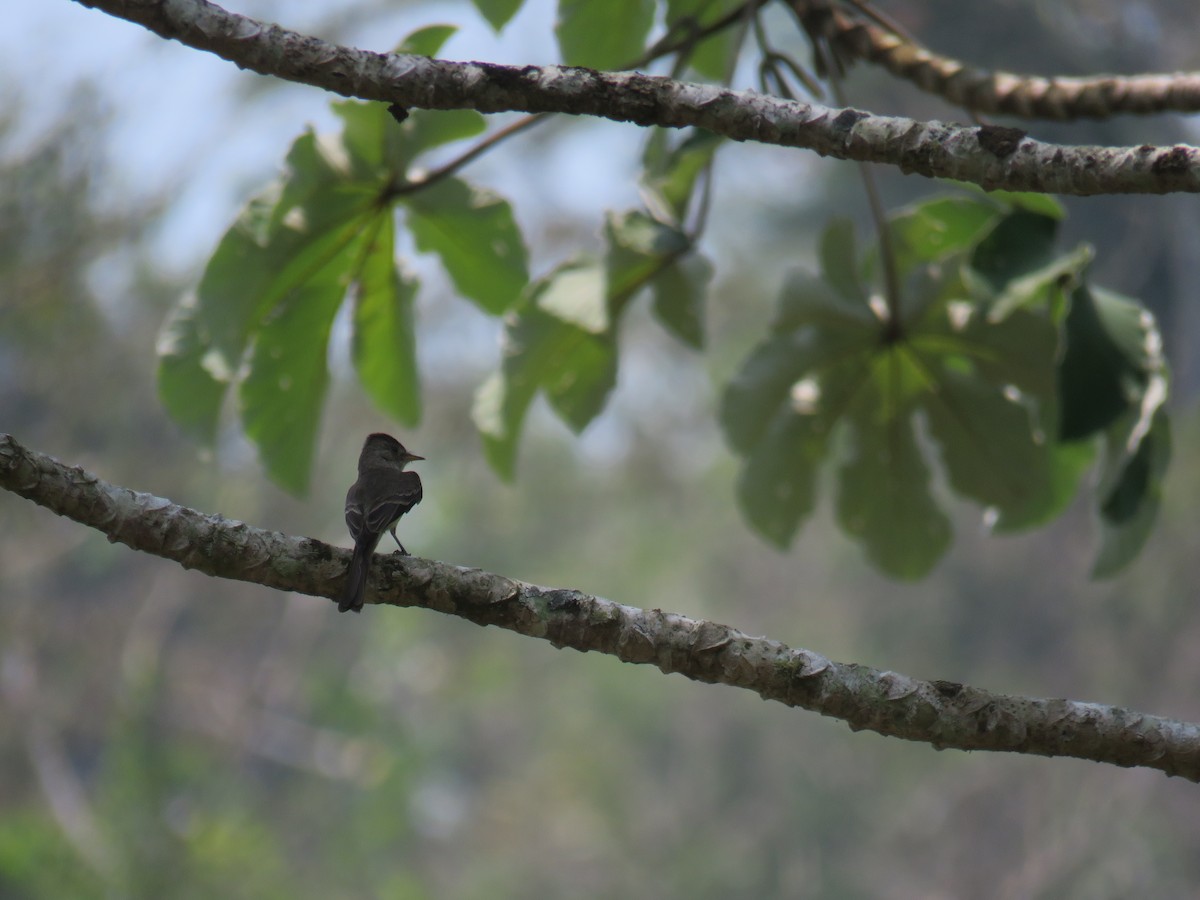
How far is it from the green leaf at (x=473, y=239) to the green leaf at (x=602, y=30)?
699 millimetres

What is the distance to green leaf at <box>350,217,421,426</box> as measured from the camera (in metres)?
3.77

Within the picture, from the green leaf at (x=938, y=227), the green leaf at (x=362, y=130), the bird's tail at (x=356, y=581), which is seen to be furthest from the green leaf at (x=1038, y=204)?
the bird's tail at (x=356, y=581)

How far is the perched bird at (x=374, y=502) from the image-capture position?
7.04ft

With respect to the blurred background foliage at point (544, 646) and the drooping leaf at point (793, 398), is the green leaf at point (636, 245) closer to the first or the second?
the drooping leaf at point (793, 398)

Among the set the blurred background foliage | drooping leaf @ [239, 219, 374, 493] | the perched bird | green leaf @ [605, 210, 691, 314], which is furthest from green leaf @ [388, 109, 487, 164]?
the blurred background foliage

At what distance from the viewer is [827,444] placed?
421 cm

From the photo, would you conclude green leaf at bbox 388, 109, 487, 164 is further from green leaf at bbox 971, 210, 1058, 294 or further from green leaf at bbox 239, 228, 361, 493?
green leaf at bbox 971, 210, 1058, 294

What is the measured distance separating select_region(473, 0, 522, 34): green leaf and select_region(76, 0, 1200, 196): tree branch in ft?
5.40

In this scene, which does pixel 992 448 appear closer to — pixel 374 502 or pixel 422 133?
pixel 422 133

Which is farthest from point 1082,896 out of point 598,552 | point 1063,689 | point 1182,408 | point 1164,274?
point 598,552

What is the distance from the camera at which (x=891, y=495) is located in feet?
13.7

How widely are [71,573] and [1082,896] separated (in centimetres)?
1960

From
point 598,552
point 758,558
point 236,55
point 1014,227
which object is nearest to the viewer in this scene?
point 236,55

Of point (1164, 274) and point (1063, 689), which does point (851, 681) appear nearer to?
point (1164, 274)
